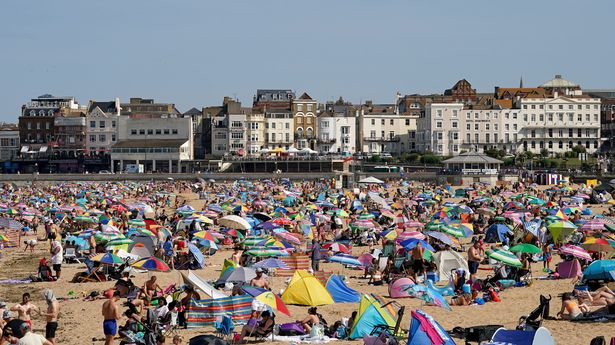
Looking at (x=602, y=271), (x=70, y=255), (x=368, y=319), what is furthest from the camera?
(x=70, y=255)

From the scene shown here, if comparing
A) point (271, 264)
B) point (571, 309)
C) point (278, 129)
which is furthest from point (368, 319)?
point (278, 129)

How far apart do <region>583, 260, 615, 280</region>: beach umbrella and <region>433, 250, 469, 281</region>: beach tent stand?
9.15 feet

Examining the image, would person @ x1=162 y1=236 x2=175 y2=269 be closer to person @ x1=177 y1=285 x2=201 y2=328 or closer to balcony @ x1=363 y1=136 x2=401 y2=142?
A: person @ x1=177 y1=285 x2=201 y2=328

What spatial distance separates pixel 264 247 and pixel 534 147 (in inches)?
2719

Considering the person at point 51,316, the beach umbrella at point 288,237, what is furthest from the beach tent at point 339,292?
the beach umbrella at point 288,237

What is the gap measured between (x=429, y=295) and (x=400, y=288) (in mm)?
1010

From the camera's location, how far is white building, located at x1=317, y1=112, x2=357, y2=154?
87.4 m

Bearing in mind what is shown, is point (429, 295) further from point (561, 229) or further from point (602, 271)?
point (561, 229)

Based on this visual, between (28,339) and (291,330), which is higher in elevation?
(28,339)

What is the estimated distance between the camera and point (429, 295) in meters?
15.5

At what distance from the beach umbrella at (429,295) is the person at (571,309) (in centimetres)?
178

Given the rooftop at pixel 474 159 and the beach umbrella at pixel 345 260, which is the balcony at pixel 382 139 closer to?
the rooftop at pixel 474 159

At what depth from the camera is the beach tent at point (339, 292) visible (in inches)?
627

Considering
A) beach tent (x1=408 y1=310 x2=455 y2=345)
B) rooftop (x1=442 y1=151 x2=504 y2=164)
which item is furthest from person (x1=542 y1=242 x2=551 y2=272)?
rooftop (x1=442 y1=151 x2=504 y2=164)
